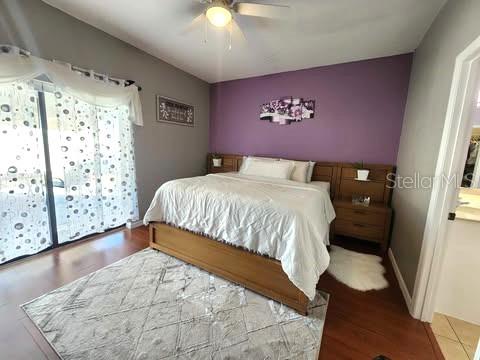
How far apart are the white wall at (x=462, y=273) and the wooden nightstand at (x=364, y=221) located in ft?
3.41

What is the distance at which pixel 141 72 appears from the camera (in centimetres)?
300

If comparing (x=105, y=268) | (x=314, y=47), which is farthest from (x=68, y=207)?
Answer: (x=314, y=47)

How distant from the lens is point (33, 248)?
2.17m

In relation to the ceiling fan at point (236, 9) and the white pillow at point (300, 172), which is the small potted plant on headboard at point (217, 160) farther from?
the ceiling fan at point (236, 9)

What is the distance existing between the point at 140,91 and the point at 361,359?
12.0 feet

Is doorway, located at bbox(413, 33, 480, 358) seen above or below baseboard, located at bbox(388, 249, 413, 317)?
above

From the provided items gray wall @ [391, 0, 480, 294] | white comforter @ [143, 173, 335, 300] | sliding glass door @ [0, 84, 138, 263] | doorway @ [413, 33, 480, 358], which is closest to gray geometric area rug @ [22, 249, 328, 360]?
white comforter @ [143, 173, 335, 300]

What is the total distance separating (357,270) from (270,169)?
66.6 inches

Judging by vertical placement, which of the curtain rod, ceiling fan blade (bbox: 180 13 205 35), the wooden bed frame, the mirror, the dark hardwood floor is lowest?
the dark hardwood floor

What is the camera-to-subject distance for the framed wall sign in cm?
334

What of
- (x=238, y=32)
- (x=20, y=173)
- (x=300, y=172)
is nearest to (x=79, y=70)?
(x=20, y=173)

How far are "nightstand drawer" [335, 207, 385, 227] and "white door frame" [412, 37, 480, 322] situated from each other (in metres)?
1.11

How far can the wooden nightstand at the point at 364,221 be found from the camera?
2.62 m

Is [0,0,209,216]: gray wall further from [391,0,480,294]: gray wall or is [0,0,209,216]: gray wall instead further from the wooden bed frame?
[391,0,480,294]: gray wall
